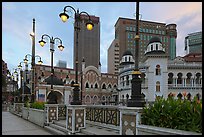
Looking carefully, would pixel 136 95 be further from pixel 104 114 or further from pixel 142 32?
pixel 142 32

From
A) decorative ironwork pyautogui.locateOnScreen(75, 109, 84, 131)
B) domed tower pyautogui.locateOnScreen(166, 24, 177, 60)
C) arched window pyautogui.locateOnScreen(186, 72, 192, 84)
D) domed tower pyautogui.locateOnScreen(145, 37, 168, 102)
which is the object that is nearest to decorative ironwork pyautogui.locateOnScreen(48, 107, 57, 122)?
decorative ironwork pyautogui.locateOnScreen(75, 109, 84, 131)

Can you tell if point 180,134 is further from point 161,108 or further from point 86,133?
point 86,133

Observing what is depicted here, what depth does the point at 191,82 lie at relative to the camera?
41500mm

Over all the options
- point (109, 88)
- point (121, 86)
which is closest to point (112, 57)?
point (109, 88)

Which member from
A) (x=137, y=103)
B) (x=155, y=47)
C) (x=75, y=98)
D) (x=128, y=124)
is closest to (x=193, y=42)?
A: (x=155, y=47)

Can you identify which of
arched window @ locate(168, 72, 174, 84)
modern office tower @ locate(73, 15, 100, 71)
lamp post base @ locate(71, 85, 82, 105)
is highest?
modern office tower @ locate(73, 15, 100, 71)

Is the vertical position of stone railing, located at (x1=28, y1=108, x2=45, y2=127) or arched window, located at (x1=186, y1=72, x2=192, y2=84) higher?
arched window, located at (x1=186, y1=72, x2=192, y2=84)

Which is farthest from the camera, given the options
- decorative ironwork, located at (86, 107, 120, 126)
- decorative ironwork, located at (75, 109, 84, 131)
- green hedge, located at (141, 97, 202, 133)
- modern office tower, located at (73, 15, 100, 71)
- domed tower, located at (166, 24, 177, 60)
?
domed tower, located at (166, 24, 177, 60)

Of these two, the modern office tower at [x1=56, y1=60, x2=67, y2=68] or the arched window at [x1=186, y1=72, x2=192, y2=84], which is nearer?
the arched window at [x1=186, y1=72, x2=192, y2=84]

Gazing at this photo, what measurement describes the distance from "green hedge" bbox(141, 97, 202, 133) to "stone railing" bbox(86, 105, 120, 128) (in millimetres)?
2868

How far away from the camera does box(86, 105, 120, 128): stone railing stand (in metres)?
8.78

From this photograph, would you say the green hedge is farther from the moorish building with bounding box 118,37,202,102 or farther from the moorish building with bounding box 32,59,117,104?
the moorish building with bounding box 32,59,117,104

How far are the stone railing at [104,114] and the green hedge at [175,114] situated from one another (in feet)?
9.41

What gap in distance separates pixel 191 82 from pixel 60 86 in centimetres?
2790
